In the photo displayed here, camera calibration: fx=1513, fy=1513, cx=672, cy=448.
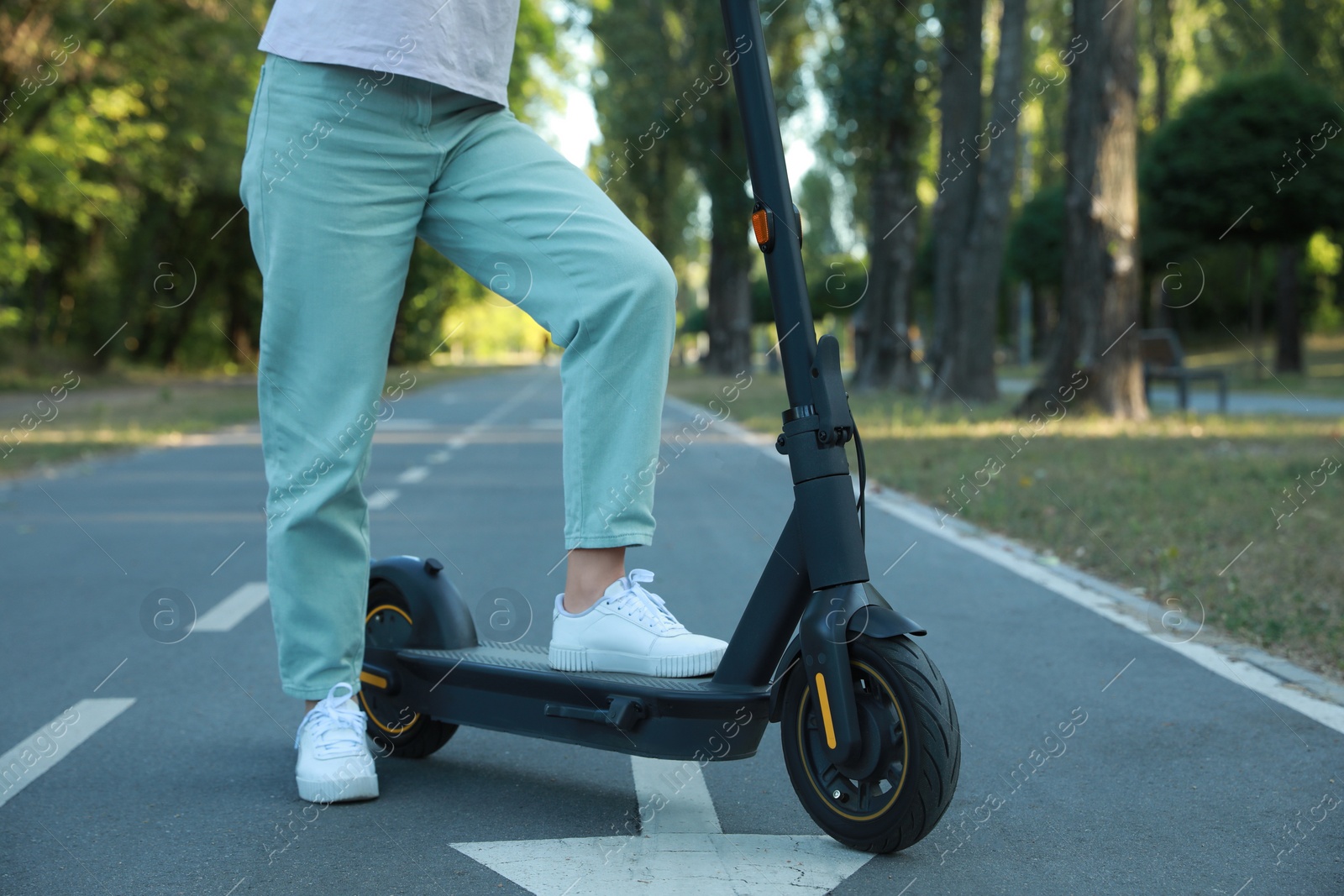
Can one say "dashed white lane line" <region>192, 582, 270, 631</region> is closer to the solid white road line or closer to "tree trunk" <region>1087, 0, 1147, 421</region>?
the solid white road line

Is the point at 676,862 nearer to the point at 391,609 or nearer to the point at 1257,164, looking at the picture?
the point at 391,609

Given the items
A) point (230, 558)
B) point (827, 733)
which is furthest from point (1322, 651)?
point (230, 558)

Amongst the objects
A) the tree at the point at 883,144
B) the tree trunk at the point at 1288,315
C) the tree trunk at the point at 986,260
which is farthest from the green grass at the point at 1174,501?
the tree trunk at the point at 1288,315

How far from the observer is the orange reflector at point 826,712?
252 centimetres

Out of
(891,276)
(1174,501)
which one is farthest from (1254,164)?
(1174,501)

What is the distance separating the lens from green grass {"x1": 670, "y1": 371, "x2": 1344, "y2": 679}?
5328 mm

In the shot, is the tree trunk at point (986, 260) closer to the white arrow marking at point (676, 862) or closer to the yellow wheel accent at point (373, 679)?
the yellow wheel accent at point (373, 679)

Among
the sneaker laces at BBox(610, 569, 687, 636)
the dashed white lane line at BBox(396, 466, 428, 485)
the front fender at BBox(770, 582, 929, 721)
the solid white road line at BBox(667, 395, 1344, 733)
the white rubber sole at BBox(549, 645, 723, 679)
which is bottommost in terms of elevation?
the dashed white lane line at BBox(396, 466, 428, 485)

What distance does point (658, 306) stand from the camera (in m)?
2.80

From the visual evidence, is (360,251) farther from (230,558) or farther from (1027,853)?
(230,558)

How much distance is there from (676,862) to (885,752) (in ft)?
1.53

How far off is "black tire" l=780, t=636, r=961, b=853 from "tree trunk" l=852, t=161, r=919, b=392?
2071cm

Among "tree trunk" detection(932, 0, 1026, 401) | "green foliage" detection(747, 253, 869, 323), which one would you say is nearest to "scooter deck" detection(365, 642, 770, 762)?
"tree trunk" detection(932, 0, 1026, 401)

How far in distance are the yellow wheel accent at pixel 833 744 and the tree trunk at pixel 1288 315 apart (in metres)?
29.6
